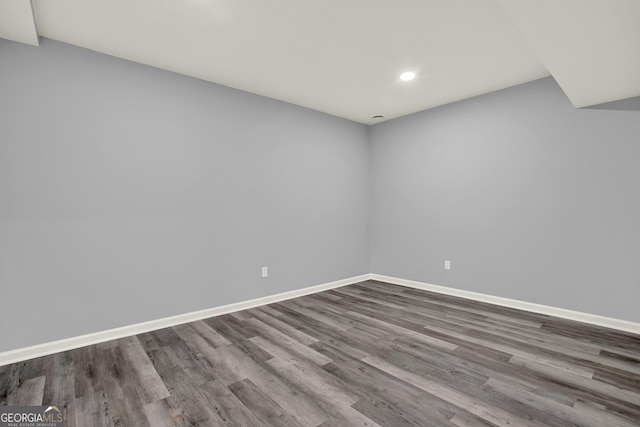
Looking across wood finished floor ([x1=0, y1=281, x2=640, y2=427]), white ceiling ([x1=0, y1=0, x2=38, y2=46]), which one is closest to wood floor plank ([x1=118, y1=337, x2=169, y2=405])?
wood finished floor ([x1=0, y1=281, x2=640, y2=427])

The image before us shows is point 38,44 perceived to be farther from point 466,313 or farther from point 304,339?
point 466,313

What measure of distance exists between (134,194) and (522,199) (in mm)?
4086

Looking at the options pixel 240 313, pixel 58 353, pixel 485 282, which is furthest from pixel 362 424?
pixel 485 282

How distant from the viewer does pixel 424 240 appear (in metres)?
4.20

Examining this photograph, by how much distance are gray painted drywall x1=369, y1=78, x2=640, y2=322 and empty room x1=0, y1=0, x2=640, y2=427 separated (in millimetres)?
21

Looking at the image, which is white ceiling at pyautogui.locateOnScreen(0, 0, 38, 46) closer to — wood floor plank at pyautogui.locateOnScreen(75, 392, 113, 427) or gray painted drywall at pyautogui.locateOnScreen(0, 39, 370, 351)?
gray painted drywall at pyautogui.locateOnScreen(0, 39, 370, 351)

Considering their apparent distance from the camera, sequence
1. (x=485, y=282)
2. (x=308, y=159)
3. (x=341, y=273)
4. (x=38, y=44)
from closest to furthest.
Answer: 1. (x=38, y=44)
2. (x=485, y=282)
3. (x=308, y=159)
4. (x=341, y=273)

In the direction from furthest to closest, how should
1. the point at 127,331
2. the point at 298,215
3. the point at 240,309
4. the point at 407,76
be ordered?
the point at 298,215 → the point at 240,309 → the point at 407,76 → the point at 127,331

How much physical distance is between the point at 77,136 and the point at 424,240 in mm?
4099

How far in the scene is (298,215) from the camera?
3.98 metres
